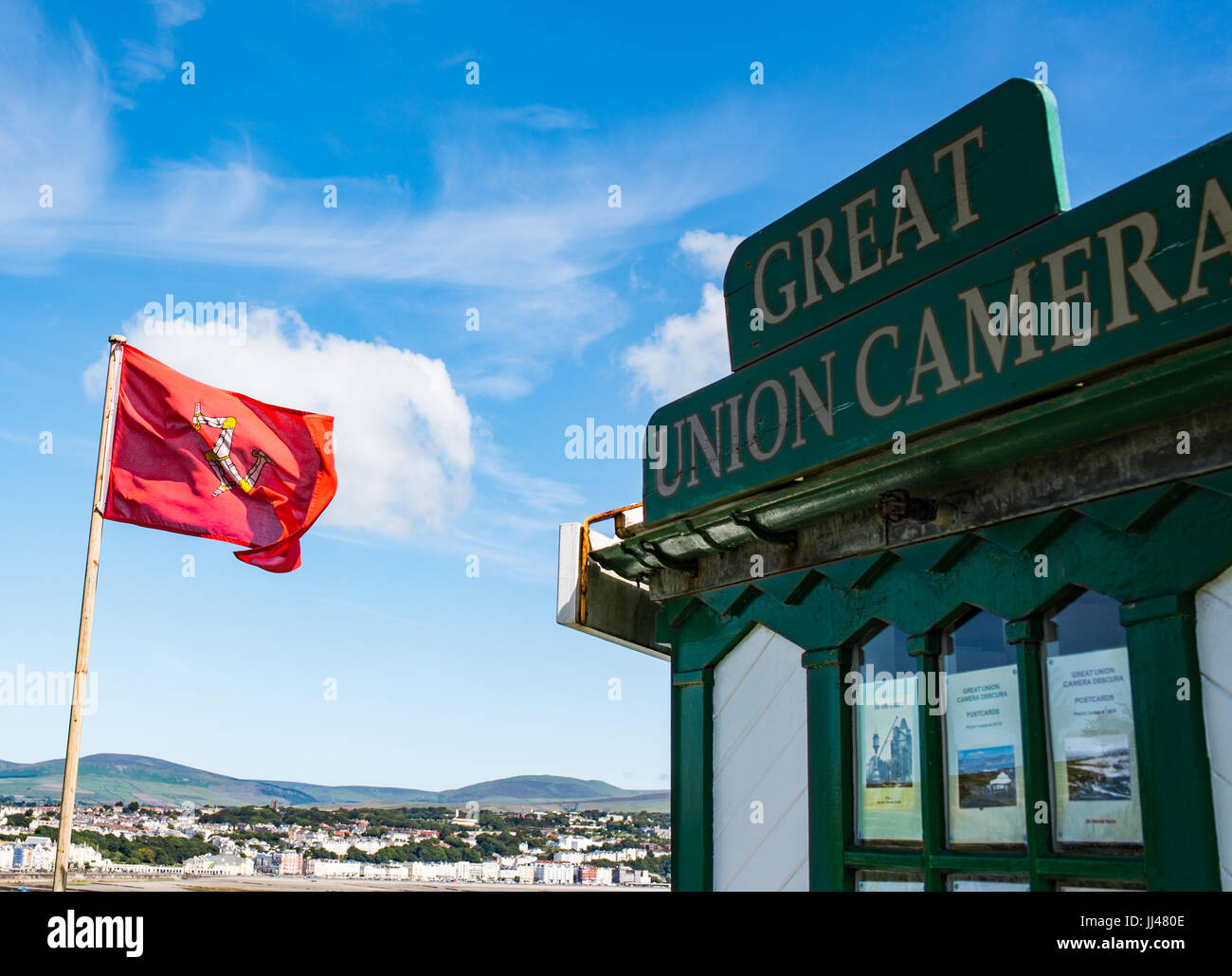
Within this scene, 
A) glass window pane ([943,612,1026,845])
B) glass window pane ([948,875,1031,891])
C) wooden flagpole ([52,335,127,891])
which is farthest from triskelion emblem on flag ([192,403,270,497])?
glass window pane ([948,875,1031,891])

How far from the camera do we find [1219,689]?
6.41m

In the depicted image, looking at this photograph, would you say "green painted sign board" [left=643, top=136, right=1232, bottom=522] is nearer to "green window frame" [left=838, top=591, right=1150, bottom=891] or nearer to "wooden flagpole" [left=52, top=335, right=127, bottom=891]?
"green window frame" [left=838, top=591, right=1150, bottom=891]

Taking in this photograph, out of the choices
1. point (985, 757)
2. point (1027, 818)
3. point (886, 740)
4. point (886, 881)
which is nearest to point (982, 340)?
point (985, 757)

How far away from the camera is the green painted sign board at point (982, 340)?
657cm

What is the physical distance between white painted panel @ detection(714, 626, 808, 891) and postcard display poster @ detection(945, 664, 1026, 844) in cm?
155

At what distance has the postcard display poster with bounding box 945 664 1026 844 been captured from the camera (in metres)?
7.62

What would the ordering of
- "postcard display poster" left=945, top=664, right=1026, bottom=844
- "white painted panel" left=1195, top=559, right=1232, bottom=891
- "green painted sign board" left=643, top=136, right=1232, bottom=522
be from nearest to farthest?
"white painted panel" left=1195, top=559, right=1232, bottom=891 → "green painted sign board" left=643, top=136, right=1232, bottom=522 → "postcard display poster" left=945, top=664, right=1026, bottom=844

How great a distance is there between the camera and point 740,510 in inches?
384

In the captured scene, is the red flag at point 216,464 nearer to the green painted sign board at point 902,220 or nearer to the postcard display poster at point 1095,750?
the green painted sign board at point 902,220

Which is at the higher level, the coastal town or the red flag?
the red flag

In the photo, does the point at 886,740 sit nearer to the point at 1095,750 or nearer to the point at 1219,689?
the point at 1095,750

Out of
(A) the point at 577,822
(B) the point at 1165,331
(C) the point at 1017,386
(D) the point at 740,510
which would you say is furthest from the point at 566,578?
(A) the point at 577,822

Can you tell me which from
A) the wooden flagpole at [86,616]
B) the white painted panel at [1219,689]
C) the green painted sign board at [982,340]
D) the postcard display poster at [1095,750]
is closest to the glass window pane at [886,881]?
the postcard display poster at [1095,750]
